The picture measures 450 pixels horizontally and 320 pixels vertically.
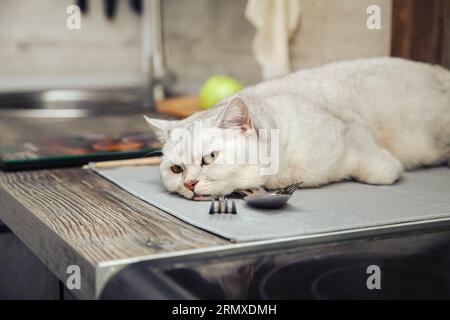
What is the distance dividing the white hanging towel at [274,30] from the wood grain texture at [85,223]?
1085 millimetres

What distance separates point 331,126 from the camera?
173cm

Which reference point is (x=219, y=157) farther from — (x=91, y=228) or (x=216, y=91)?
(x=216, y=91)

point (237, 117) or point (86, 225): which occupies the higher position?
point (237, 117)

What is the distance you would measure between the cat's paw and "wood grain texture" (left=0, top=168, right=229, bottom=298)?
530 mm

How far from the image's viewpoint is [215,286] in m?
1.02

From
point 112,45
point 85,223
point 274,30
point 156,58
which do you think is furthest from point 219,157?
point 112,45

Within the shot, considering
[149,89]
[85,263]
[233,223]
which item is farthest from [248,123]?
[149,89]

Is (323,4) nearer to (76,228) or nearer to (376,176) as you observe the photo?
(376,176)

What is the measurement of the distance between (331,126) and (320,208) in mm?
329

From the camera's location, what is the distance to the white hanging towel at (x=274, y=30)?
2.64 m

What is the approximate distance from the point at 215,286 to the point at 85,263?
0.85 feet

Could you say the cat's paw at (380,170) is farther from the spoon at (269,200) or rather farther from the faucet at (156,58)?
the faucet at (156,58)

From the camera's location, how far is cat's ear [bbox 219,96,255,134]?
4.99ft

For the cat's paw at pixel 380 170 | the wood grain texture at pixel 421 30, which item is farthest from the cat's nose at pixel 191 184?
the wood grain texture at pixel 421 30
